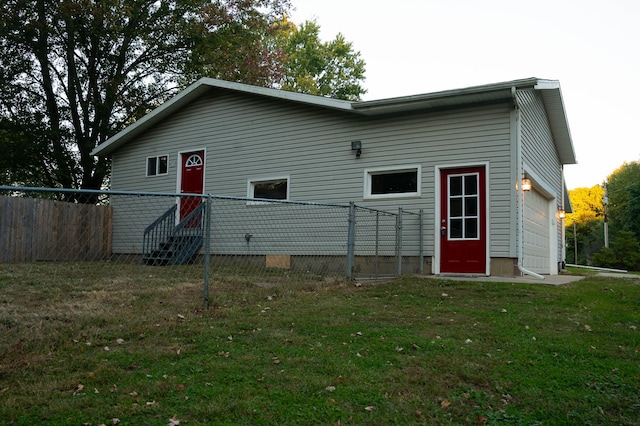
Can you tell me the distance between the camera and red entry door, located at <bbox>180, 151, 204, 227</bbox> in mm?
12250

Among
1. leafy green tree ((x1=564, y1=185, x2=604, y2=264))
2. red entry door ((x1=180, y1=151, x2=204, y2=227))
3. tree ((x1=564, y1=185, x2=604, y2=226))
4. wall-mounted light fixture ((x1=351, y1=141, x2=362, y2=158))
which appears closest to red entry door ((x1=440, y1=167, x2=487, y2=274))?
wall-mounted light fixture ((x1=351, y1=141, x2=362, y2=158))

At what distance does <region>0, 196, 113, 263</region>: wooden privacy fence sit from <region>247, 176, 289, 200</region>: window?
389 centimetres

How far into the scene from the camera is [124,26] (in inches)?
623

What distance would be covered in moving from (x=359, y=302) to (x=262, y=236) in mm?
5370

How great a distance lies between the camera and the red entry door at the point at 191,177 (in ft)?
40.2

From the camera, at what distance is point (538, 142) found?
1052 cm

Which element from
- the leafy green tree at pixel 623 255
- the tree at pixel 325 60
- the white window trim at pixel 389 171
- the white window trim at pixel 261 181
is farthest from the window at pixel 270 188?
the leafy green tree at pixel 623 255

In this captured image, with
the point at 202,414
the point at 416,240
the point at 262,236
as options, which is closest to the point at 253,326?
the point at 202,414

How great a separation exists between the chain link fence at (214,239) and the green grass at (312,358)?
2.43m

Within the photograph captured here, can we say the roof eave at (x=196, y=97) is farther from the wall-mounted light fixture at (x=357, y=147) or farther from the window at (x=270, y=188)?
the window at (x=270, y=188)

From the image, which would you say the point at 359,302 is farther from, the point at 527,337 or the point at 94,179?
the point at 94,179

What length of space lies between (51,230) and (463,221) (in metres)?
9.47

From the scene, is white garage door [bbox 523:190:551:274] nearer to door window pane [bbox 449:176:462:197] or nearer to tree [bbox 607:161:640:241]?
door window pane [bbox 449:176:462:197]

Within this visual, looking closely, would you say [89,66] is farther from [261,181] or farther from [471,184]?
[471,184]
